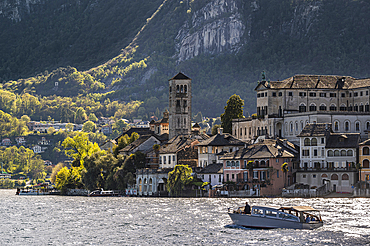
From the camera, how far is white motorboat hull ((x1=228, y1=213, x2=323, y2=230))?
90.8m

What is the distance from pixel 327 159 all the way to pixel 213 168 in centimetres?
2387

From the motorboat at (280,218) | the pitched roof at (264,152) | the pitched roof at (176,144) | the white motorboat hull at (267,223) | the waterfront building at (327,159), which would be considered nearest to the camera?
the white motorboat hull at (267,223)

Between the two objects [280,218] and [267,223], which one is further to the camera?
[267,223]

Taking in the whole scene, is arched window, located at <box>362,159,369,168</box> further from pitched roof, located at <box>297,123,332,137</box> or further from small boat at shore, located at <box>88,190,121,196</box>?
small boat at shore, located at <box>88,190,121,196</box>

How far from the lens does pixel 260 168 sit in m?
154

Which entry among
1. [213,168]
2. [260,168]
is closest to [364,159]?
[260,168]

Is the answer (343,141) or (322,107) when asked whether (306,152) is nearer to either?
A: (343,141)

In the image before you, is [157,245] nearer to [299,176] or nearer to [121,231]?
[121,231]

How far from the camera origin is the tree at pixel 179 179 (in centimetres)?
16212

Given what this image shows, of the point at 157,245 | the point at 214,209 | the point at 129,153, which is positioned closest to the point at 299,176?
the point at 214,209

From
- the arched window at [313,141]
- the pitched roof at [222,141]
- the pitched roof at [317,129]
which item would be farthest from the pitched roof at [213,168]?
the arched window at [313,141]

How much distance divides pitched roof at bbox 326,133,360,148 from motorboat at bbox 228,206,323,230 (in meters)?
61.1

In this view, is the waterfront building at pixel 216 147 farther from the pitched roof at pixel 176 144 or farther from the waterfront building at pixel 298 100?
the waterfront building at pixel 298 100

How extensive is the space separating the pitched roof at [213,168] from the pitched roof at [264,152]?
9.07 ft
